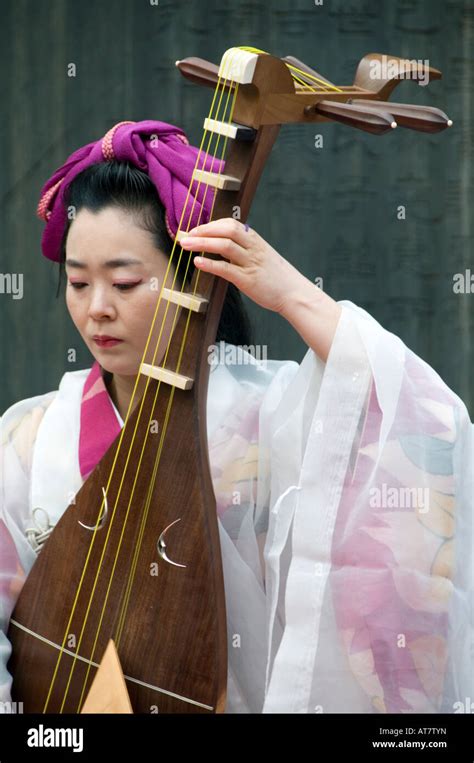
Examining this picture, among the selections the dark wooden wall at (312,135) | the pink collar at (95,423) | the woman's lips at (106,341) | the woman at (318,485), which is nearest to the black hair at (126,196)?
the woman at (318,485)

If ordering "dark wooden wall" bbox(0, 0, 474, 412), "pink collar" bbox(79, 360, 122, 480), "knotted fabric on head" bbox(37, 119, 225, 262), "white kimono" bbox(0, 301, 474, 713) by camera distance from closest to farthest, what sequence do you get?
"white kimono" bbox(0, 301, 474, 713), "knotted fabric on head" bbox(37, 119, 225, 262), "pink collar" bbox(79, 360, 122, 480), "dark wooden wall" bbox(0, 0, 474, 412)

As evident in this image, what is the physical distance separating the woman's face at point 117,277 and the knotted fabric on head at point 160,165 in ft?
0.17

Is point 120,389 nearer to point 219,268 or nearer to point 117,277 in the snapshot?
point 117,277

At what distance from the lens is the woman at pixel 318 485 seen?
58.8 inches

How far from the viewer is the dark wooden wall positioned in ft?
8.34

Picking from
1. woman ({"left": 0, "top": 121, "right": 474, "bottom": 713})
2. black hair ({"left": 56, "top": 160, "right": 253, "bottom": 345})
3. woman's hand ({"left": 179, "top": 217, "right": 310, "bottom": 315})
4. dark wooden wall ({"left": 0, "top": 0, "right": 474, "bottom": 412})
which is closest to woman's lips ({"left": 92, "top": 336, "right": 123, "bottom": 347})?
woman ({"left": 0, "top": 121, "right": 474, "bottom": 713})

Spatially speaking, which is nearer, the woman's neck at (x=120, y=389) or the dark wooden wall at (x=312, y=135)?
the woman's neck at (x=120, y=389)

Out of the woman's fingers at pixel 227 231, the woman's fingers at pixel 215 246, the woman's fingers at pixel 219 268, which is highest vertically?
the woman's fingers at pixel 227 231

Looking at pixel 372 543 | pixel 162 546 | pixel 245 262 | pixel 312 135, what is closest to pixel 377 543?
pixel 372 543

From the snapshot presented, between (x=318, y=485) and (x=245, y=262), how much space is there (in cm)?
29

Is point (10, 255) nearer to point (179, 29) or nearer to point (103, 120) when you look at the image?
point (103, 120)

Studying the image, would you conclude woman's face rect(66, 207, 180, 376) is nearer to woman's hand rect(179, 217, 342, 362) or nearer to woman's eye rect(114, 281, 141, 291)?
woman's eye rect(114, 281, 141, 291)

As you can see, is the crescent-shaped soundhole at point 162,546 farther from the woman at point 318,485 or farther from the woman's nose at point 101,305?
the woman's nose at point 101,305
